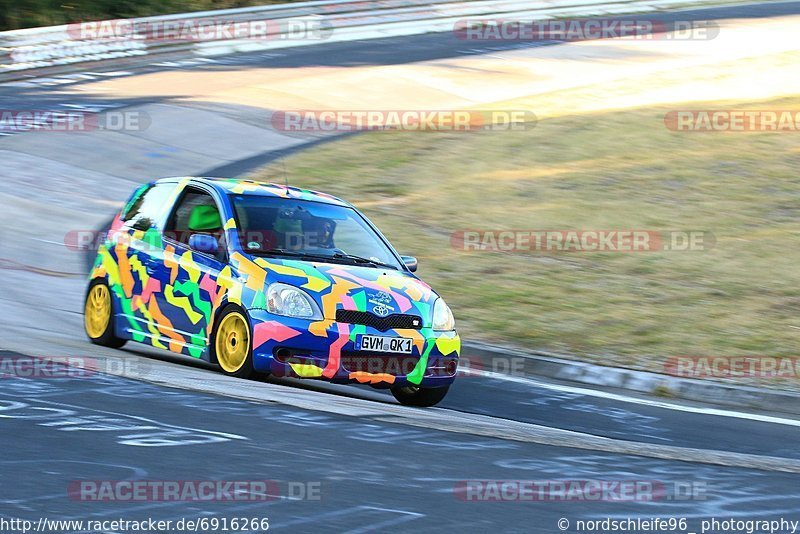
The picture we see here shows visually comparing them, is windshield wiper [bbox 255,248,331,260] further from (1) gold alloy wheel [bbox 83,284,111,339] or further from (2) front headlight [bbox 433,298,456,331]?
(1) gold alloy wheel [bbox 83,284,111,339]

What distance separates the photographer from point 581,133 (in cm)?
2216

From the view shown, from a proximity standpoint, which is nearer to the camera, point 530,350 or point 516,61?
point 530,350

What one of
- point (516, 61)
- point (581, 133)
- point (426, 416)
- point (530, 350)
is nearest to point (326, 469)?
point (426, 416)

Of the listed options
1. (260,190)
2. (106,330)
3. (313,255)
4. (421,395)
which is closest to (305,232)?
(313,255)

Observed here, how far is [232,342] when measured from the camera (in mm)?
9797

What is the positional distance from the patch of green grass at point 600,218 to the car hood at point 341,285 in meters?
3.00

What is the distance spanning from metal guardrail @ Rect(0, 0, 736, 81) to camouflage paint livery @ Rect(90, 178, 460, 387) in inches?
646

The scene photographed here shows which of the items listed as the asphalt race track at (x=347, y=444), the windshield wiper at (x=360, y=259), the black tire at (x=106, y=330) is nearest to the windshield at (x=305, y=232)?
the windshield wiper at (x=360, y=259)

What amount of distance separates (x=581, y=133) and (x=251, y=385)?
1388 centimetres

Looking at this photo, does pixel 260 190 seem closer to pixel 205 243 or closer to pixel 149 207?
pixel 205 243

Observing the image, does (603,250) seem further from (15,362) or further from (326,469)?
(326,469)

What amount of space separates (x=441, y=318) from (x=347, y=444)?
2737 millimetres

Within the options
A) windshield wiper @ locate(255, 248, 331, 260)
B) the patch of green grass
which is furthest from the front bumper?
the patch of green grass

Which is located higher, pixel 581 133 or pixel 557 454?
pixel 581 133
